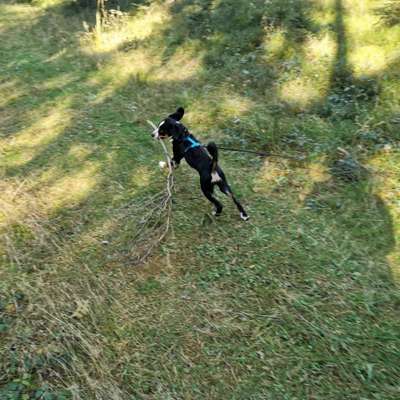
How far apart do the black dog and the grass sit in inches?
17.5

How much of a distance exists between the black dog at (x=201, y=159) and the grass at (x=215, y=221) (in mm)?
445

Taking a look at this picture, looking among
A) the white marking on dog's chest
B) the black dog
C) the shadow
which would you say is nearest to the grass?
the shadow

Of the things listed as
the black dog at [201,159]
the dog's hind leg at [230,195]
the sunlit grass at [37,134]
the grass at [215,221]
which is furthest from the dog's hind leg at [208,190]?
the sunlit grass at [37,134]

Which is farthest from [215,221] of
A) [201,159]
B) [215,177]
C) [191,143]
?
[191,143]

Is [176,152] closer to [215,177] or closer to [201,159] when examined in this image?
[201,159]

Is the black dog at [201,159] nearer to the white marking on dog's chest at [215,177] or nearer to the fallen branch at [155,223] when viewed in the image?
the white marking on dog's chest at [215,177]

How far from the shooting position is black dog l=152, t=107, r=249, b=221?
15.7ft

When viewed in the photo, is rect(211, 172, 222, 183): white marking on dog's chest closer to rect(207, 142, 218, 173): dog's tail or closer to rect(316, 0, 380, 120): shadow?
rect(207, 142, 218, 173): dog's tail

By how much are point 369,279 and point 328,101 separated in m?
3.46

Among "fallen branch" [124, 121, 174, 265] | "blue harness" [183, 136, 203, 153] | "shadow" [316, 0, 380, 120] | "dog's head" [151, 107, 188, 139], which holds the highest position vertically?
"dog's head" [151, 107, 188, 139]

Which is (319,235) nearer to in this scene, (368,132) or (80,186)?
(368,132)

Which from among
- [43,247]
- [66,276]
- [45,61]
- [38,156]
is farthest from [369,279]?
[45,61]

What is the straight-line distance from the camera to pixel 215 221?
17.1 feet

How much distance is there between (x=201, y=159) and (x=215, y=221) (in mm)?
800
